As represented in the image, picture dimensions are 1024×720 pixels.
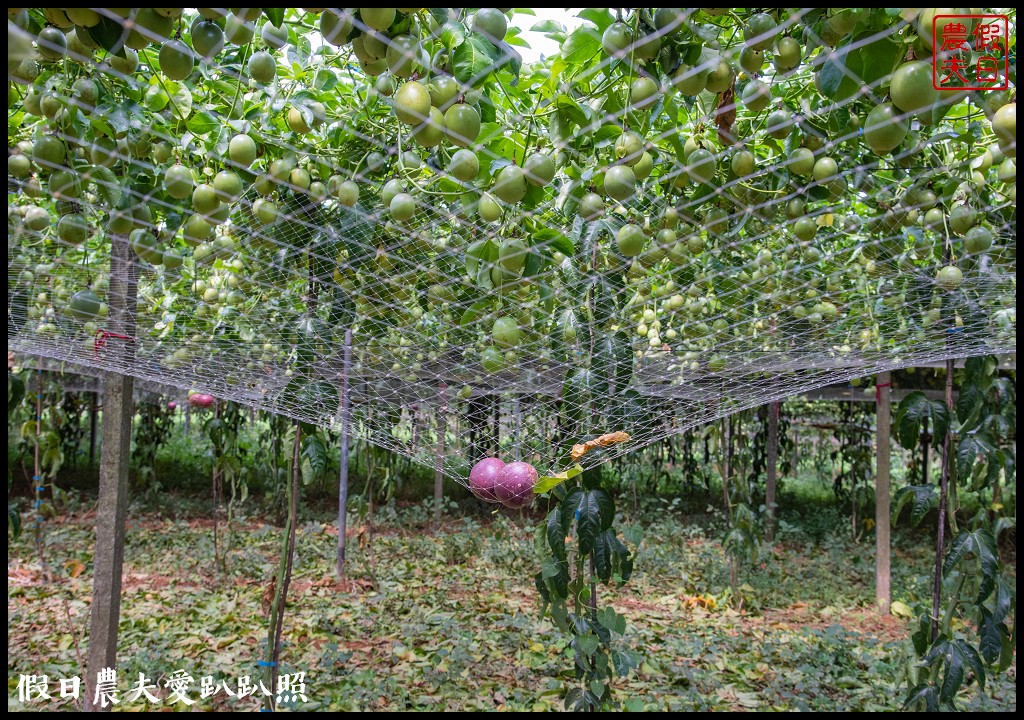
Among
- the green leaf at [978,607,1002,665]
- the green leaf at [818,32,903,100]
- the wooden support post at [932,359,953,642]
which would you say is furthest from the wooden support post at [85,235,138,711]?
Result: the green leaf at [978,607,1002,665]

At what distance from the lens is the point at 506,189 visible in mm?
1250

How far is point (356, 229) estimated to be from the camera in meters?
2.09

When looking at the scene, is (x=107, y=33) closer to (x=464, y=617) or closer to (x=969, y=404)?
(x=969, y=404)

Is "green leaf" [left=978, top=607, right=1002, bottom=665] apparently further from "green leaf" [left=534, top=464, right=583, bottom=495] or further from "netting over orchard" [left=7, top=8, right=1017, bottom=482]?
"green leaf" [left=534, top=464, right=583, bottom=495]

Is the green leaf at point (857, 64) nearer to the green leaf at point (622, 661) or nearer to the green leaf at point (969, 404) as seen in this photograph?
the green leaf at point (969, 404)

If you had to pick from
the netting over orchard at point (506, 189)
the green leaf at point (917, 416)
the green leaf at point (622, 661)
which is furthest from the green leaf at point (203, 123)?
the green leaf at point (917, 416)

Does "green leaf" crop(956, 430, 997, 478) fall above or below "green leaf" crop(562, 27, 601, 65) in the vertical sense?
below

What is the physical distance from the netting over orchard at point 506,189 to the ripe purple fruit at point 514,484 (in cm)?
26

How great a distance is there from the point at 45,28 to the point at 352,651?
10.2ft

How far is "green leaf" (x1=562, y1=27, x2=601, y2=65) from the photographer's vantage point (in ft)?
4.18

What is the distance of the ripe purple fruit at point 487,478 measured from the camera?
1.90 metres

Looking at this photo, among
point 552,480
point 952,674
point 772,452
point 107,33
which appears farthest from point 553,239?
point 772,452

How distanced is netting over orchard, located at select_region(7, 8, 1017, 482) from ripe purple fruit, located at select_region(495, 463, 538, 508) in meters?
0.26

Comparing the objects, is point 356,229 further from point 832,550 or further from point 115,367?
point 832,550
